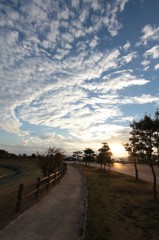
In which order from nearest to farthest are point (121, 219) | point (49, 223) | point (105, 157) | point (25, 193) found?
1. point (49, 223)
2. point (121, 219)
3. point (25, 193)
4. point (105, 157)

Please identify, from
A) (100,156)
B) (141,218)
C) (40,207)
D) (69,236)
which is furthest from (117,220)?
(100,156)

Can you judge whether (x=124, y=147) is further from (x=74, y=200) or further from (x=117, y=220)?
(x=117, y=220)

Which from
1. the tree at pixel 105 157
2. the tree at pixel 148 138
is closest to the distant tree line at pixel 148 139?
the tree at pixel 148 138

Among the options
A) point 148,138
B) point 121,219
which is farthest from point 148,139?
point 121,219

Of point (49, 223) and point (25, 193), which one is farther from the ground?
point (25, 193)

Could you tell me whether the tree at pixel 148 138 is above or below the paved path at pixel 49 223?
above

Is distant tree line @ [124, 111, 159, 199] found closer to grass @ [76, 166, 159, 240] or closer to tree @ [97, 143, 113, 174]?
grass @ [76, 166, 159, 240]

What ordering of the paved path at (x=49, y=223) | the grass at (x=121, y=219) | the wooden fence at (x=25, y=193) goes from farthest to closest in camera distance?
the wooden fence at (x=25, y=193) < the grass at (x=121, y=219) < the paved path at (x=49, y=223)

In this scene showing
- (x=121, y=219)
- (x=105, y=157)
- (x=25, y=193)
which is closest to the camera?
(x=121, y=219)

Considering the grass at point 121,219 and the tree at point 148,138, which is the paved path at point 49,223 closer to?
the grass at point 121,219

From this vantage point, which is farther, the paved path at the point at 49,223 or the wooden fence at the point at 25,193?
the wooden fence at the point at 25,193

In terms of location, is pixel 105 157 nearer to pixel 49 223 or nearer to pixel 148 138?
pixel 148 138

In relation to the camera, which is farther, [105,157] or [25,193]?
[105,157]

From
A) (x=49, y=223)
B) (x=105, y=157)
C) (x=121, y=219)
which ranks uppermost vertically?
(x=105, y=157)
